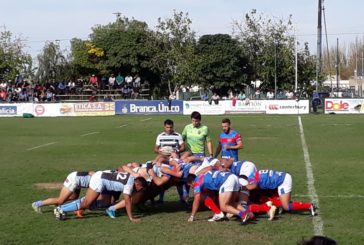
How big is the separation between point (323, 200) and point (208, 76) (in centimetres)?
5007

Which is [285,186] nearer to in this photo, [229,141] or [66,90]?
[229,141]

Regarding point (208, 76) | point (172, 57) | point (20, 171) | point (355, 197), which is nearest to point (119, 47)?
point (172, 57)

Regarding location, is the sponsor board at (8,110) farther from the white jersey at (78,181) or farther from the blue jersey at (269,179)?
the blue jersey at (269,179)

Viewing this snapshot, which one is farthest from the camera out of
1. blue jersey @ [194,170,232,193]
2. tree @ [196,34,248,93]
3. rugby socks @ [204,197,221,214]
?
tree @ [196,34,248,93]

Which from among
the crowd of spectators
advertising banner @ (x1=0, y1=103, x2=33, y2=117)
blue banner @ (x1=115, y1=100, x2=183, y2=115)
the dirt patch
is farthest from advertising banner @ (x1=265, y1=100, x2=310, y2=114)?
the dirt patch

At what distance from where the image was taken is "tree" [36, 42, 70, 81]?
7581cm

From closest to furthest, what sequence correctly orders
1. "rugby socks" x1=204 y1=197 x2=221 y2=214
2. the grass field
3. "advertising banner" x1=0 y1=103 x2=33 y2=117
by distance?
the grass field
"rugby socks" x1=204 y1=197 x2=221 y2=214
"advertising banner" x1=0 y1=103 x2=33 y2=117

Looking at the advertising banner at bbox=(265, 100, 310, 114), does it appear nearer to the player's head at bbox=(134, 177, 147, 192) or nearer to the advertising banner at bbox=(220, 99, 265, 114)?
the advertising banner at bbox=(220, 99, 265, 114)

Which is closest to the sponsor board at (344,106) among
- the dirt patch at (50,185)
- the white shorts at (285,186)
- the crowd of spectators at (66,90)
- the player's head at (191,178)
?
the crowd of spectators at (66,90)

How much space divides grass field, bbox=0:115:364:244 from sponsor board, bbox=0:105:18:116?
606 inches

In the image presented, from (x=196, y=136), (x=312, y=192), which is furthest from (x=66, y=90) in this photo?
(x=312, y=192)

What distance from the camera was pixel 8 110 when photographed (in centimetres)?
4684

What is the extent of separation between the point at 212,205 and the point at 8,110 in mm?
38824

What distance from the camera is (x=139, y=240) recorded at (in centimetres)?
885
